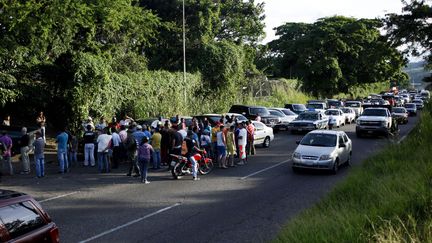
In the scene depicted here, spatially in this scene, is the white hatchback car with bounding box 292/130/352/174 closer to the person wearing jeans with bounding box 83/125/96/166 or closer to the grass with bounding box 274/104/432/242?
the grass with bounding box 274/104/432/242

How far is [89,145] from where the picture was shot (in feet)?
58.1

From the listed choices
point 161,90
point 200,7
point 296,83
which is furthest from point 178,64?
point 296,83

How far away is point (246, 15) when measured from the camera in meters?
46.3

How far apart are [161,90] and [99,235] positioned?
21937mm

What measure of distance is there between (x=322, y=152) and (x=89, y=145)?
868 centimetres

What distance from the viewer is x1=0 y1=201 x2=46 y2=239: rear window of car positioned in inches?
219

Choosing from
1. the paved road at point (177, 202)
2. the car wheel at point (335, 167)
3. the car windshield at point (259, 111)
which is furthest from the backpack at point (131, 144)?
the car windshield at point (259, 111)

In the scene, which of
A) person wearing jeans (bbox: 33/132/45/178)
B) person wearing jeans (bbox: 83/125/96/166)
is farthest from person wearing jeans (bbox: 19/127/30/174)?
person wearing jeans (bbox: 83/125/96/166)

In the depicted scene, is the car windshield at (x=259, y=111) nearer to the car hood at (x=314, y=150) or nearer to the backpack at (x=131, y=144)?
the car hood at (x=314, y=150)

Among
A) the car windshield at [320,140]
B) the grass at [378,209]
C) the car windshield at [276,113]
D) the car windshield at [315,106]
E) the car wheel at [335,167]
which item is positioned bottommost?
the car wheel at [335,167]

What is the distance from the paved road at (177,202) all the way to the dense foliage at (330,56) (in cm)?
4530

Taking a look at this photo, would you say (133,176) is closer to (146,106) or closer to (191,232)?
(191,232)

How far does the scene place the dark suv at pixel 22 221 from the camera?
5535 millimetres

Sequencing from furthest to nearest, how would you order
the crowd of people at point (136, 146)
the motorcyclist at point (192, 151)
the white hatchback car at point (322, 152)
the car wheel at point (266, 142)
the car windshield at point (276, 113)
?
1. the car windshield at point (276, 113)
2. the car wheel at point (266, 142)
3. the white hatchback car at point (322, 152)
4. the crowd of people at point (136, 146)
5. the motorcyclist at point (192, 151)
